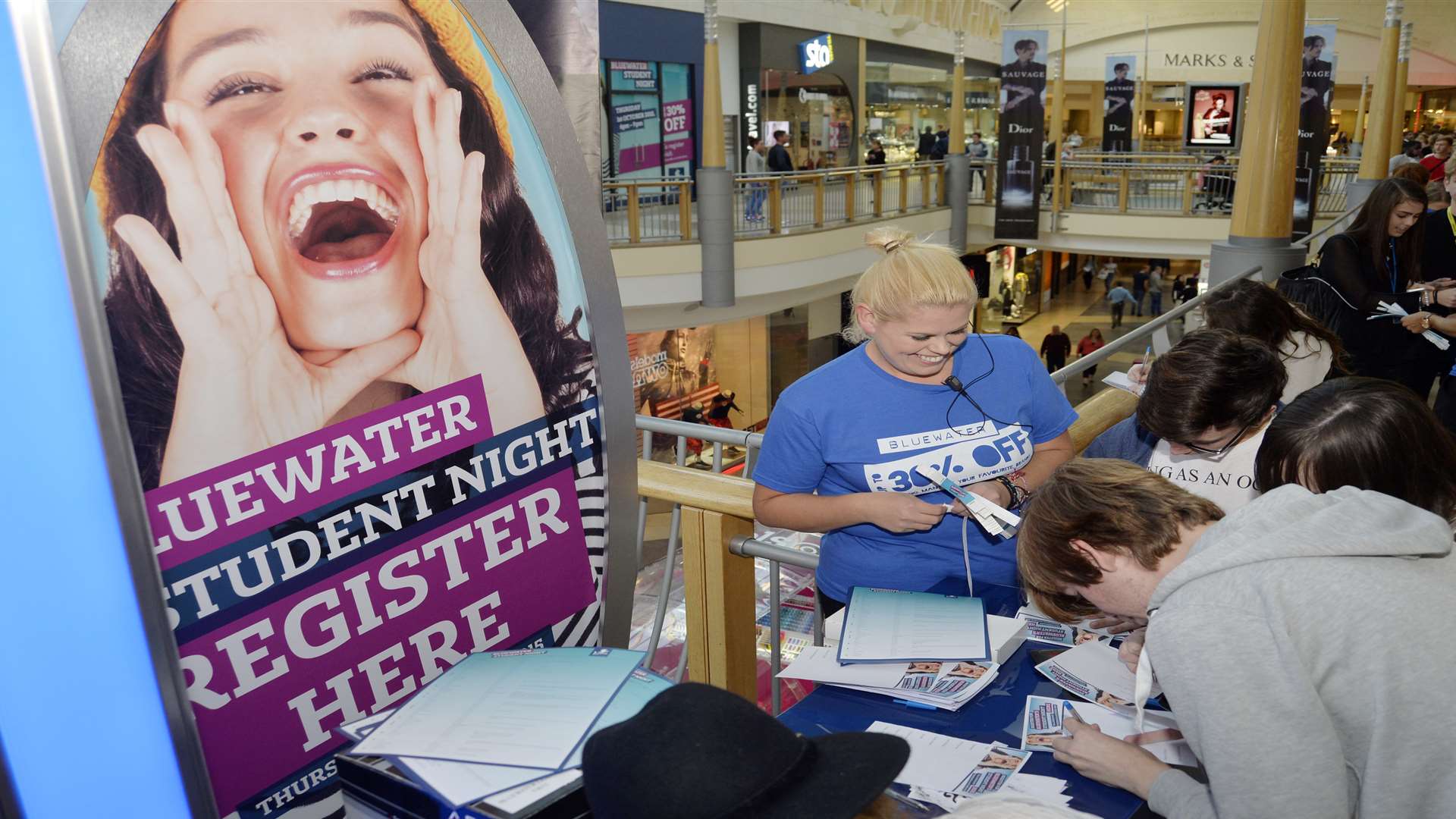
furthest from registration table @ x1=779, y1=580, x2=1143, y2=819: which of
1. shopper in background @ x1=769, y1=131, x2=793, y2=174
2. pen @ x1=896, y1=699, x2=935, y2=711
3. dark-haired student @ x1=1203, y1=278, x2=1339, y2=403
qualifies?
shopper in background @ x1=769, y1=131, x2=793, y2=174

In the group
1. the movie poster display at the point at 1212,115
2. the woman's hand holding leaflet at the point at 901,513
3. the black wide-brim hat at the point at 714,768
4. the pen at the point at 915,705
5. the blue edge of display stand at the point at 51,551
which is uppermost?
the movie poster display at the point at 1212,115

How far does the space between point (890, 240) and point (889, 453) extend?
0.48 metres

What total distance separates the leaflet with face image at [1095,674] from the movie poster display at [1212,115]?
2034cm

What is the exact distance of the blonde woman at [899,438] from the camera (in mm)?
2146

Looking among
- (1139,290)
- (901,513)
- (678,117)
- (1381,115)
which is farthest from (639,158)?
(901,513)

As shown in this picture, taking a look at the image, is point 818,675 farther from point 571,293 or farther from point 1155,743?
point 571,293

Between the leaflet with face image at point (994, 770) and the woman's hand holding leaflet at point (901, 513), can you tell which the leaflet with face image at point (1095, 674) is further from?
the woman's hand holding leaflet at point (901, 513)

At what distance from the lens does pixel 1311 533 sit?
126 centimetres

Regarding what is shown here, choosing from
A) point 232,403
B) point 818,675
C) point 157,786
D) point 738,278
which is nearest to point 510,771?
point 157,786

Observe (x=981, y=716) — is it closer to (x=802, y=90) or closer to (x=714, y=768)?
(x=714, y=768)

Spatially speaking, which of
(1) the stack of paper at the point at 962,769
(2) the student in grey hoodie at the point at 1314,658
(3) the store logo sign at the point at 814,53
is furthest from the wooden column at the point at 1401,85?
(1) the stack of paper at the point at 962,769

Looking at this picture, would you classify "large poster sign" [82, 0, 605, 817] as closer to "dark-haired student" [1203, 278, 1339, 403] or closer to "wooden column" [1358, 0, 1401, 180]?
"dark-haired student" [1203, 278, 1339, 403]

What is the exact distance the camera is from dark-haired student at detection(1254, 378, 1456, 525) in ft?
5.22

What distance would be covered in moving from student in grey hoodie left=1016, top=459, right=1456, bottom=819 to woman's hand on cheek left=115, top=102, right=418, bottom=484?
1.10 m
